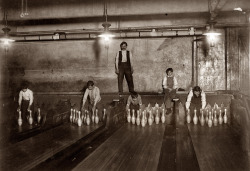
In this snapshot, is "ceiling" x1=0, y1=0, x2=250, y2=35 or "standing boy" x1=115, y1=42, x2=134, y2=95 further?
"standing boy" x1=115, y1=42, x2=134, y2=95

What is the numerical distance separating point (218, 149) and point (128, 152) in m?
1.48

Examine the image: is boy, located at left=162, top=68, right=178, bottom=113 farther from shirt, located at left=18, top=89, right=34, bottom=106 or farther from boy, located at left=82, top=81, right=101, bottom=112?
shirt, located at left=18, top=89, right=34, bottom=106

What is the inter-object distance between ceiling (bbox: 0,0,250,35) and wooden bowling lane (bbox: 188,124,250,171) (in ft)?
14.3

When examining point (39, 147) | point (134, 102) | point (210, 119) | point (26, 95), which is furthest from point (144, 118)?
point (26, 95)

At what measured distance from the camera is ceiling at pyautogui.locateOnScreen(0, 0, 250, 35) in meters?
9.23

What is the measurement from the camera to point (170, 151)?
426 centimetres

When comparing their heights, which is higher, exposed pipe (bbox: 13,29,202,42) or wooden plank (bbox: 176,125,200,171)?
exposed pipe (bbox: 13,29,202,42)

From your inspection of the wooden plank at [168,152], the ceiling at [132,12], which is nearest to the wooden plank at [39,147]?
the wooden plank at [168,152]

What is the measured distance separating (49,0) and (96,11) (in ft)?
5.62

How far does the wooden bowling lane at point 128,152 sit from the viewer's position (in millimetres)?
3570

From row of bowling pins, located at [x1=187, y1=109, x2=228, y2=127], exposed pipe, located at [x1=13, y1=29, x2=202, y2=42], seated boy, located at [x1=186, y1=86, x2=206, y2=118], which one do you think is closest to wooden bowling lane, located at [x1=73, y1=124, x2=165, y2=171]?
row of bowling pins, located at [x1=187, y1=109, x2=228, y2=127]

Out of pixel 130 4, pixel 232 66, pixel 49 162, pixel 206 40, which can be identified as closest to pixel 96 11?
pixel 130 4

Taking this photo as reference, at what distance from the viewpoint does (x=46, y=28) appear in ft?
37.0

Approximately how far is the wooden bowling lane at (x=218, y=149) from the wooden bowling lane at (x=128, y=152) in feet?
2.16
